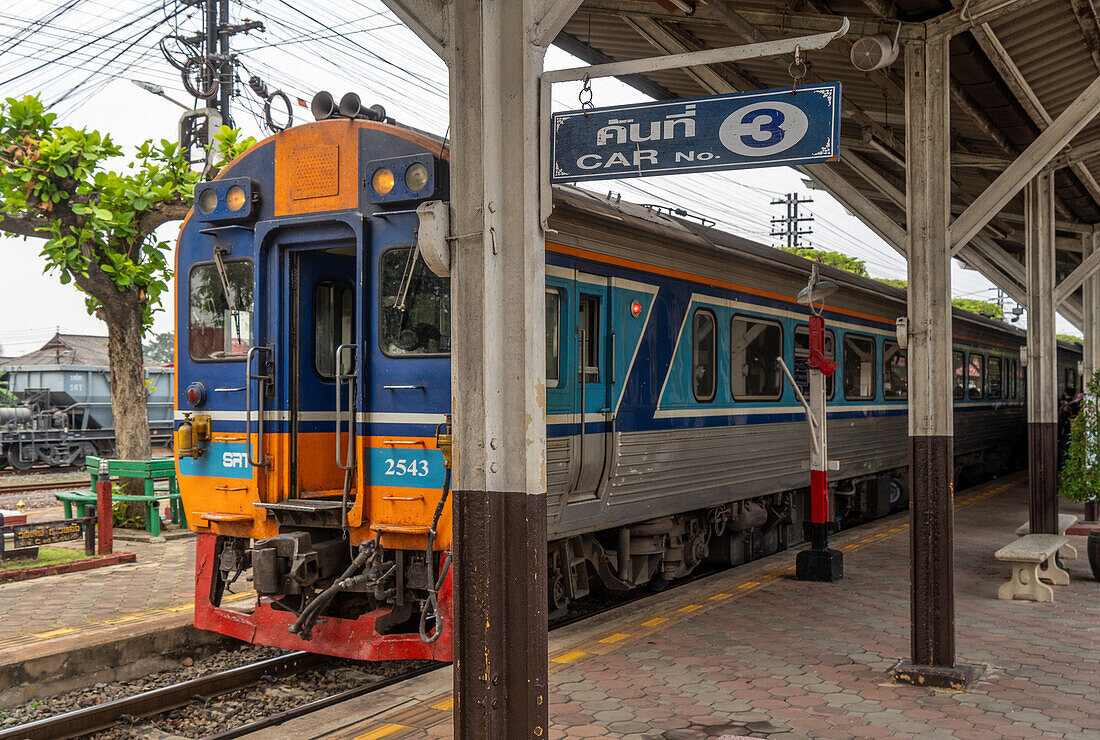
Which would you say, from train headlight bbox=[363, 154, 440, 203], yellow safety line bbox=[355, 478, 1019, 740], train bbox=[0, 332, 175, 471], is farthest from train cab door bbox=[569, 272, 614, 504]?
train bbox=[0, 332, 175, 471]

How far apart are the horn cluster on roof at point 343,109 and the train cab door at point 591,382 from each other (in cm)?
180

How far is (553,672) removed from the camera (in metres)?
6.09

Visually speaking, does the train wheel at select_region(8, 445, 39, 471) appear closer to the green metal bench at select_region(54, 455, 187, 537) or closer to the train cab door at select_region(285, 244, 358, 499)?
the green metal bench at select_region(54, 455, 187, 537)

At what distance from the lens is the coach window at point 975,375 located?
1839 centimetres

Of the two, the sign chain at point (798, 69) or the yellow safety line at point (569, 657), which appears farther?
the yellow safety line at point (569, 657)

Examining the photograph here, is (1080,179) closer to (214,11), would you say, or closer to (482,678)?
(482,678)

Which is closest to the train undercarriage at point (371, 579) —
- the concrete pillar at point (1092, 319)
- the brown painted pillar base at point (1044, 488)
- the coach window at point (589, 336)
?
the coach window at point (589, 336)

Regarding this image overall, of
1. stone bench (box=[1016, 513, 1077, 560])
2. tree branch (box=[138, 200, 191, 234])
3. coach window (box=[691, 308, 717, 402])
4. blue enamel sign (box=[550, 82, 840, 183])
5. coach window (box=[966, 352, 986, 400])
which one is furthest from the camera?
coach window (box=[966, 352, 986, 400])

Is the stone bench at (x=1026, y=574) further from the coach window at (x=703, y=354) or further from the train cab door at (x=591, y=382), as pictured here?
the train cab door at (x=591, y=382)

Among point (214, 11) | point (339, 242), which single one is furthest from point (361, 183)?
point (214, 11)

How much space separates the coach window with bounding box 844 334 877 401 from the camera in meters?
12.5

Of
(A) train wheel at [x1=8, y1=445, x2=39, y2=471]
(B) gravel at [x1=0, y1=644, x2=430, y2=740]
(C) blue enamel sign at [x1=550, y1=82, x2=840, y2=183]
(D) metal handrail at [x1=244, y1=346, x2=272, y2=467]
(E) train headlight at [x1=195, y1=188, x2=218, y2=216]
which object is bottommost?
(B) gravel at [x1=0, y1=644, x2=430, y2=740]

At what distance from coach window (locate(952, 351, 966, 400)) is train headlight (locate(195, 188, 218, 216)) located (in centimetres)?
1435

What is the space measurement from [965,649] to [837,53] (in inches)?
180
